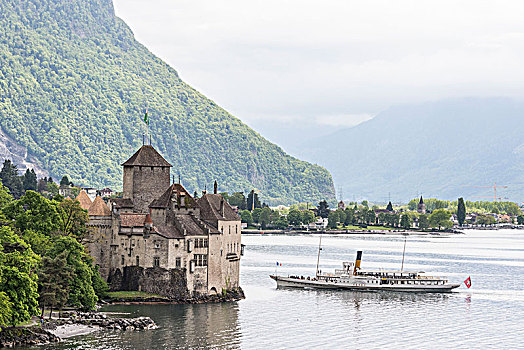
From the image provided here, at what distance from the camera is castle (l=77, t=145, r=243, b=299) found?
113 m

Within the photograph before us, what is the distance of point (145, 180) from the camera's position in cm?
12469

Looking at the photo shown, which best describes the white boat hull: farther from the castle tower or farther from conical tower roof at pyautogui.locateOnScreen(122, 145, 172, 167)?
conical tower roof at pyautogui.locateOnScreen(122, 145, 172, 167)

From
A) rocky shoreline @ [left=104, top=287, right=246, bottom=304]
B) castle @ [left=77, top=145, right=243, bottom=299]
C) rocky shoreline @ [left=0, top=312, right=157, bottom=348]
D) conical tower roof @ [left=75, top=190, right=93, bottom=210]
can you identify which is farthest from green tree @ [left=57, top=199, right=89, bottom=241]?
rocky shoreline @ [left=0, top=312, right=157, bottom=348]

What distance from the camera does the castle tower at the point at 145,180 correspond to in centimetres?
12406

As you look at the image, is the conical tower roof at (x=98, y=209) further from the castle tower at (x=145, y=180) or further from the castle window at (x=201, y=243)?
the castle window at (x=201, y=243)

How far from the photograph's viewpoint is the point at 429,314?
398 ft

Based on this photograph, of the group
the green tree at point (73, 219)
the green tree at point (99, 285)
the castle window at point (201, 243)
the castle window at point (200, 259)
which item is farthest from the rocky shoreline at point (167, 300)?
the green tree at point (73, 219)

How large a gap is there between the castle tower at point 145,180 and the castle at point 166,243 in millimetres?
139

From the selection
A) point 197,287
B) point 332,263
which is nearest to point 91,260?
point 197,287

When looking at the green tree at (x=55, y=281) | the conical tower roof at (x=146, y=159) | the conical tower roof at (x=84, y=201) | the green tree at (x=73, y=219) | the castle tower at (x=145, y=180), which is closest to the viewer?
the green tree at (x=55, y=281)

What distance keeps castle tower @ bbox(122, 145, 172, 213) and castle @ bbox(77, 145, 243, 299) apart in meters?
0.14

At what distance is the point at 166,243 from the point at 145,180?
586 inches

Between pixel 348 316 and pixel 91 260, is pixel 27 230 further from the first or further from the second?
pixel 348 316

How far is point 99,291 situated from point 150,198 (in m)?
16.7
